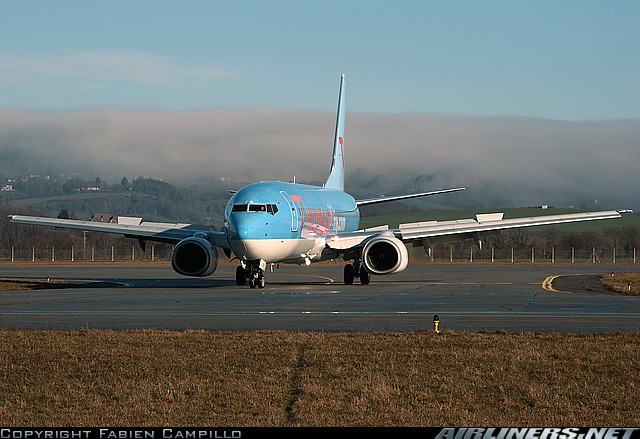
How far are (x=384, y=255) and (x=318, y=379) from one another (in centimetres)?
2401

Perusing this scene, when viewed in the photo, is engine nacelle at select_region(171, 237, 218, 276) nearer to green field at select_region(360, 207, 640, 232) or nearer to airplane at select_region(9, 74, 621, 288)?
airplane at select_region(9, 74, 621, 288)

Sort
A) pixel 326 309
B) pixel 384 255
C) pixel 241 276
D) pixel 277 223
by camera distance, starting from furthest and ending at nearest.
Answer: pixel 241 276 < pixel 384 255 < pixel 277 223 < pixel 326 309

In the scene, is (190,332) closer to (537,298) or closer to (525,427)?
(525,427)

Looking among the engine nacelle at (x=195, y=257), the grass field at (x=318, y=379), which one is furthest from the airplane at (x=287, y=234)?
the grass field at (x=318, y=379)

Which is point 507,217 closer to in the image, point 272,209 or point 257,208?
point 272,209

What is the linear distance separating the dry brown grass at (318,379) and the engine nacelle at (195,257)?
1801 centimetres

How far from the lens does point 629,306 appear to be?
2431cm

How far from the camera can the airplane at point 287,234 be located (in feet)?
105

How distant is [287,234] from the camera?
109ft

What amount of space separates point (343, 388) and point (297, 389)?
642 mm

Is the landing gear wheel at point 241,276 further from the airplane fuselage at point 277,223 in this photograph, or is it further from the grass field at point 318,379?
the grass field at point 318,379

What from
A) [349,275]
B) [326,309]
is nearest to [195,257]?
[349,275]

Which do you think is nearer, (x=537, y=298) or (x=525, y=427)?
(x=525, y=427)

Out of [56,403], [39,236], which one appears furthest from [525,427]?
[39,236]
